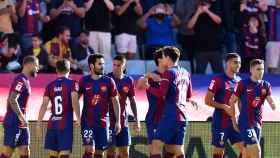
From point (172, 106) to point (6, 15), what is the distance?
6288 millimetres

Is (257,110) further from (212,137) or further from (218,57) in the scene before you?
(218,57)

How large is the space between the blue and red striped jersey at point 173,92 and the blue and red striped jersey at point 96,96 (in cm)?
117

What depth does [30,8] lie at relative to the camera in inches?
830

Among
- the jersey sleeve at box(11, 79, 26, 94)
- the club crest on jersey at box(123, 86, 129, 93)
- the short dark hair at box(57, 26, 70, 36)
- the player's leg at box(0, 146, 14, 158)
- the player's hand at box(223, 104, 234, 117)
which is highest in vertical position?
the short dark hair at box(57, 26, 70, 36)

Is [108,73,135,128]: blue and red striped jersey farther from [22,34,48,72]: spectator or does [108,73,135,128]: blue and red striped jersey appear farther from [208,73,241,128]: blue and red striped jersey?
[22,34,48,72]: spectator

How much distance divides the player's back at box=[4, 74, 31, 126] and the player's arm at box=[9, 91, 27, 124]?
6 centimetres

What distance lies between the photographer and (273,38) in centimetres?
2242

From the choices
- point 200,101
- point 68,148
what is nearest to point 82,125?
point 68,148

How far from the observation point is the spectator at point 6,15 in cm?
2084

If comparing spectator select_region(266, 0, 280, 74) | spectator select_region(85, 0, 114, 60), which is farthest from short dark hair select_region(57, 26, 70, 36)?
spectator select_region(266, 0, 280, 74)

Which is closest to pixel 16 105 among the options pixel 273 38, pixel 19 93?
pixel 19 93

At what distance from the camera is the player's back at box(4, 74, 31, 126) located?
54.6 ft

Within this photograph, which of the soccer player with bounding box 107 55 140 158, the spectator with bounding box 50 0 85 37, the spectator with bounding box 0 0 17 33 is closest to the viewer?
the soccer player with bounding box 107 55 140 158

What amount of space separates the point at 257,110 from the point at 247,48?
17.3 ft
